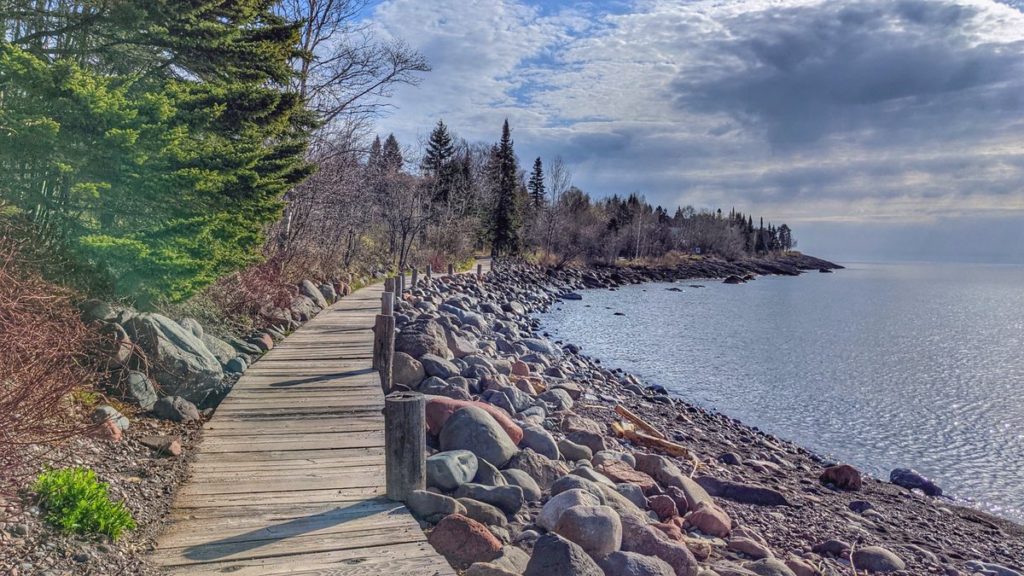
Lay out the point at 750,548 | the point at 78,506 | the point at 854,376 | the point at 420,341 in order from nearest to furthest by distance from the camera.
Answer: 1. the point at 78,506
2. the point at 750,548
3. the point at 420,341
4. the point at 854,376

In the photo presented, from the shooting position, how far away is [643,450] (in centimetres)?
912

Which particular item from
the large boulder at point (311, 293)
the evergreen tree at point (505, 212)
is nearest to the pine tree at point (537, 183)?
the evergreen tree at point (505, 212)

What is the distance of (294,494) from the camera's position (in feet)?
14.9

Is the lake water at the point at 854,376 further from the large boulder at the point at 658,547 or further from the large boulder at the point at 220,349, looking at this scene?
the large boulder at the point at 220,349

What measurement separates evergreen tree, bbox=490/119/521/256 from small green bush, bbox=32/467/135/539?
4509 centimetres

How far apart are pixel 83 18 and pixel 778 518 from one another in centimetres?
1021

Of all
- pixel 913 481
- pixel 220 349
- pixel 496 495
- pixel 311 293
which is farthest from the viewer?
pixel 311 293

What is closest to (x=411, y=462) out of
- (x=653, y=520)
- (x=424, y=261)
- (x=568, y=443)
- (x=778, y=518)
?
(x=653, y=520)

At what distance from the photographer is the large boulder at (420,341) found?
973 cm

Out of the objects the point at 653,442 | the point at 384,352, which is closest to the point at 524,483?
the point at 384,352

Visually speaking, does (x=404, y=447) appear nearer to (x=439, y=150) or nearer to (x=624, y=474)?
(x=624, y=474)

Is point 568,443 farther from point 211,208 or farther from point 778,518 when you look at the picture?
point 211,208

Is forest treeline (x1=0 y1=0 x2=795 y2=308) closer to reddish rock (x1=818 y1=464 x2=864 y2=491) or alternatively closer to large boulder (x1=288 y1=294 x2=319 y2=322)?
large boulder (x1=288 y1=294 x2=319 y2=322)

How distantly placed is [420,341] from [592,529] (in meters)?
5.80
